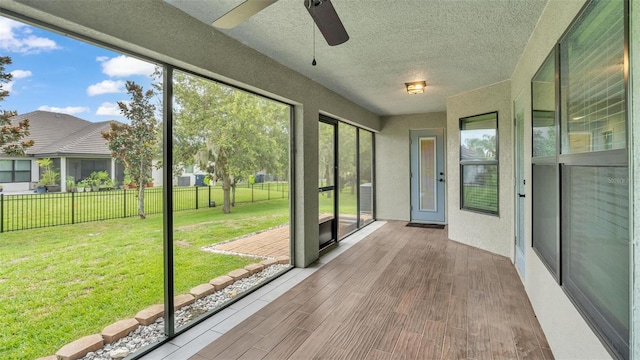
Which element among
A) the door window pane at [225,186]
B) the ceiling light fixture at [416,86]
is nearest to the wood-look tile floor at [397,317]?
the door window pane at [225,186]

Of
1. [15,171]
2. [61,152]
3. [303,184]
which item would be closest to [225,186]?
[303,184]

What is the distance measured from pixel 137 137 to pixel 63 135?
1.45 ft

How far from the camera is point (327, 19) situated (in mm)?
1575

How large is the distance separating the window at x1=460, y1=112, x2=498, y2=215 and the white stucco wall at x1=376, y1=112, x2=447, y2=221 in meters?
1.83

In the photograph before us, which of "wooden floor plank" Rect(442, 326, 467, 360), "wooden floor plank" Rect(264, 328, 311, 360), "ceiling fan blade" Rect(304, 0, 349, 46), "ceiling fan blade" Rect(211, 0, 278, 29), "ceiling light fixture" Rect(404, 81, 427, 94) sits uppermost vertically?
"ceiling light fixture" Rect(404, 81, 427, 94)

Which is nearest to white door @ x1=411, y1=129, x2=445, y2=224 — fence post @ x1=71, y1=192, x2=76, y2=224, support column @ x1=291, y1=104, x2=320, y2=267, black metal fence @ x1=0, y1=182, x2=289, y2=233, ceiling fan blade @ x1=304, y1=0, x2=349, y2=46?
support column @ x1=291, y1=104, x2=320, y2=267

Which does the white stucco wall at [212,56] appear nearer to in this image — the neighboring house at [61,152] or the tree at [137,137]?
the tree at [137,137]

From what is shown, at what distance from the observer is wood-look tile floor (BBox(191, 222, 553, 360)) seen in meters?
2.11

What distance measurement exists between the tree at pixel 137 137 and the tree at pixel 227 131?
20cm

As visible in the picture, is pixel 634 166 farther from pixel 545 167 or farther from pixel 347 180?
pixel 347 180

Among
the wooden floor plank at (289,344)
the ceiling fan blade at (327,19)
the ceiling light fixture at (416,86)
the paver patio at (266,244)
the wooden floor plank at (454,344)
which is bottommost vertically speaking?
the wooden floor plank at (289,344)

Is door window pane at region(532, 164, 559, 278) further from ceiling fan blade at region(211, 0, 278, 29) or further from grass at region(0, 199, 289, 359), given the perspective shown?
grass at region(0, 199, 289, 359)

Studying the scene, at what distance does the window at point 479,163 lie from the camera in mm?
4359

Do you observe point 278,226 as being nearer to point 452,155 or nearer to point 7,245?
point 7,245
